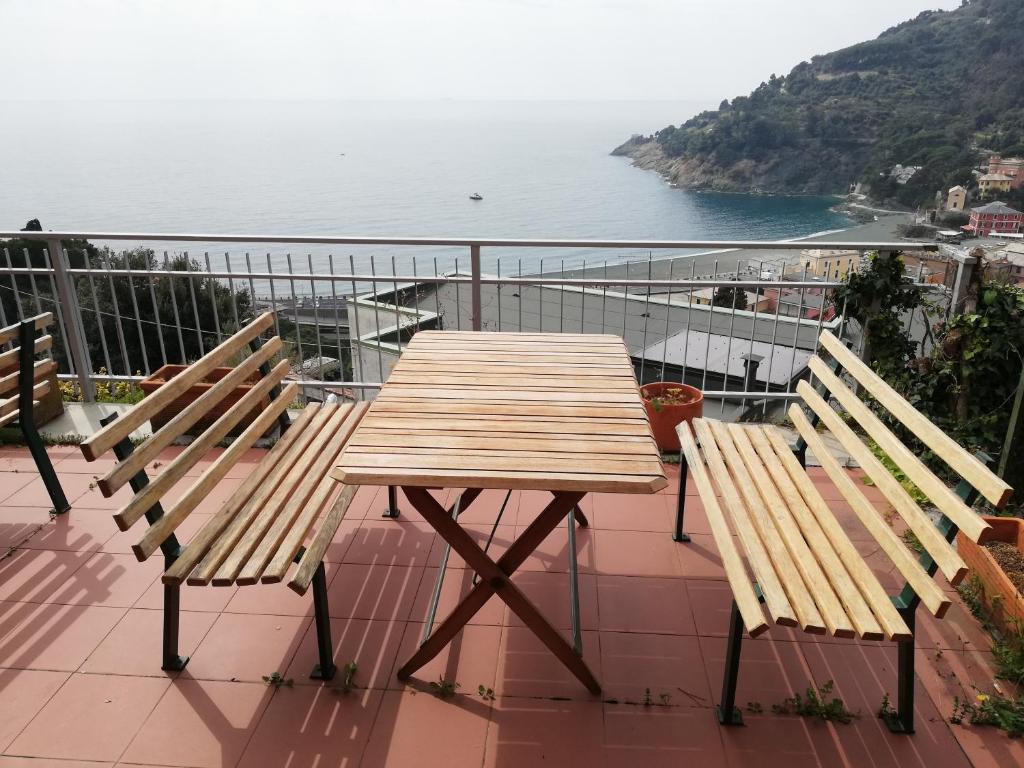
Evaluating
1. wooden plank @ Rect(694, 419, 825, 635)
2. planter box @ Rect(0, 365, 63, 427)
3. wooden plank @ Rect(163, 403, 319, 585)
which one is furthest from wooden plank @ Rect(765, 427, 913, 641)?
planter box @ Rect(0, 365, 63, 427)

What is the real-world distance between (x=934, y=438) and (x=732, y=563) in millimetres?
697

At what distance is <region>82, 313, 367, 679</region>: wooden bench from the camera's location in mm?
1911

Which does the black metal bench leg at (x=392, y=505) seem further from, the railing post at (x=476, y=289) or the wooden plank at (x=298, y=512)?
the railing post at (x=476, y=289)

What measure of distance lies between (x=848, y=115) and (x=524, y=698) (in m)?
59.8

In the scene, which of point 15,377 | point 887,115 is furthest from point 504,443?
point 887,115

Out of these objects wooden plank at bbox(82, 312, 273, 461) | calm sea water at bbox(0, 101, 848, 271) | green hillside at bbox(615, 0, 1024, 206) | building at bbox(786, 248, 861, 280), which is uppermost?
green hillside at bbox(615, 0, 1024, 206)

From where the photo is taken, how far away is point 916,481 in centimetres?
190

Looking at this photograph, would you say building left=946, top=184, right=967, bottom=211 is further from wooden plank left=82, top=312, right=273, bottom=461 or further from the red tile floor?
wooden plank left=82, top=312, right=273, bottom=461

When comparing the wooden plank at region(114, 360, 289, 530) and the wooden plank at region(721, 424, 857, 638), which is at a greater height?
the wooden plank at region(114, 360, 289, 530)

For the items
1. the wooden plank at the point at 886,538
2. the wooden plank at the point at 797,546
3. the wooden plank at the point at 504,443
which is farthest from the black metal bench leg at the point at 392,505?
the wooden plank at the point at 886,538

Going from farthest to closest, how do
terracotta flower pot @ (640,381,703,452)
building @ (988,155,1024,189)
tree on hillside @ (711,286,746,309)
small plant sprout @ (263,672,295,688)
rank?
building @ (988,155,1024,189)
tree on hillside @ (711,286,746,309)
terracotta flower pot @ (640,381,703,452)
small plant sprout @ (263,672,295,688)

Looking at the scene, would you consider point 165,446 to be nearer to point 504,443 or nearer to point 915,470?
point 504,443

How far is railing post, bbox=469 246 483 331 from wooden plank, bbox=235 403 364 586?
1.47 metres

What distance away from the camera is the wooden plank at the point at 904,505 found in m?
1.67
